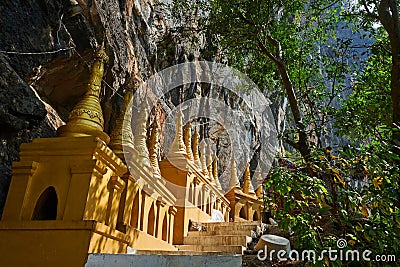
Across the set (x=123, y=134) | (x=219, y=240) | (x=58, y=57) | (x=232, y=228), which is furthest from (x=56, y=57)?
(x=232, y=228)

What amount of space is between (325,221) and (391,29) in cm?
360

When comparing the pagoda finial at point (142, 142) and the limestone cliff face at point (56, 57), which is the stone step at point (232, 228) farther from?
the limestone cliff face at point (56, 57)

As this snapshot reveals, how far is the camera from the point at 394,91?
19.3ft

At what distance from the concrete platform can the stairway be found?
115 inches

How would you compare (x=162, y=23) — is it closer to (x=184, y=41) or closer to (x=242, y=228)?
(x=184, y=41)

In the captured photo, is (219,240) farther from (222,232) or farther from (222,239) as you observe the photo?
Result: (222,232)

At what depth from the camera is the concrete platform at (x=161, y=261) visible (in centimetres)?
349

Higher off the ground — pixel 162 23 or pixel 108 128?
pixel 162 23

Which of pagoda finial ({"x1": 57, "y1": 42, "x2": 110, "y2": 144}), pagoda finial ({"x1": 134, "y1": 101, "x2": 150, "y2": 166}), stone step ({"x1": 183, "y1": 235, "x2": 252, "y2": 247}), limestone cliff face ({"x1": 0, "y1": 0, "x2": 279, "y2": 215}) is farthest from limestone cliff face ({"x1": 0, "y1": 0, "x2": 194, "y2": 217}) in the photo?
stone step ({"x1": 183, "y1": 235, "x2": 252, "y2": 247})

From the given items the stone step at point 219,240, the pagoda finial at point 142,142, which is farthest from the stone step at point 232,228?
the pagoda finial at point 142,142

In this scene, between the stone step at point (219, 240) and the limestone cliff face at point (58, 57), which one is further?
the stone step at point (219, 240)

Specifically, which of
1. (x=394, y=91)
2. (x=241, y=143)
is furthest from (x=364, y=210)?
(x=241, y=143)

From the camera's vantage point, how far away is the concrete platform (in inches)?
137

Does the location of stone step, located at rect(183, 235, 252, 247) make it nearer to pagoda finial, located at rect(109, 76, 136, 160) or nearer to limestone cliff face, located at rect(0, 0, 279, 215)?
pagoda finial, located at rect(109, 76, 136, 160)
